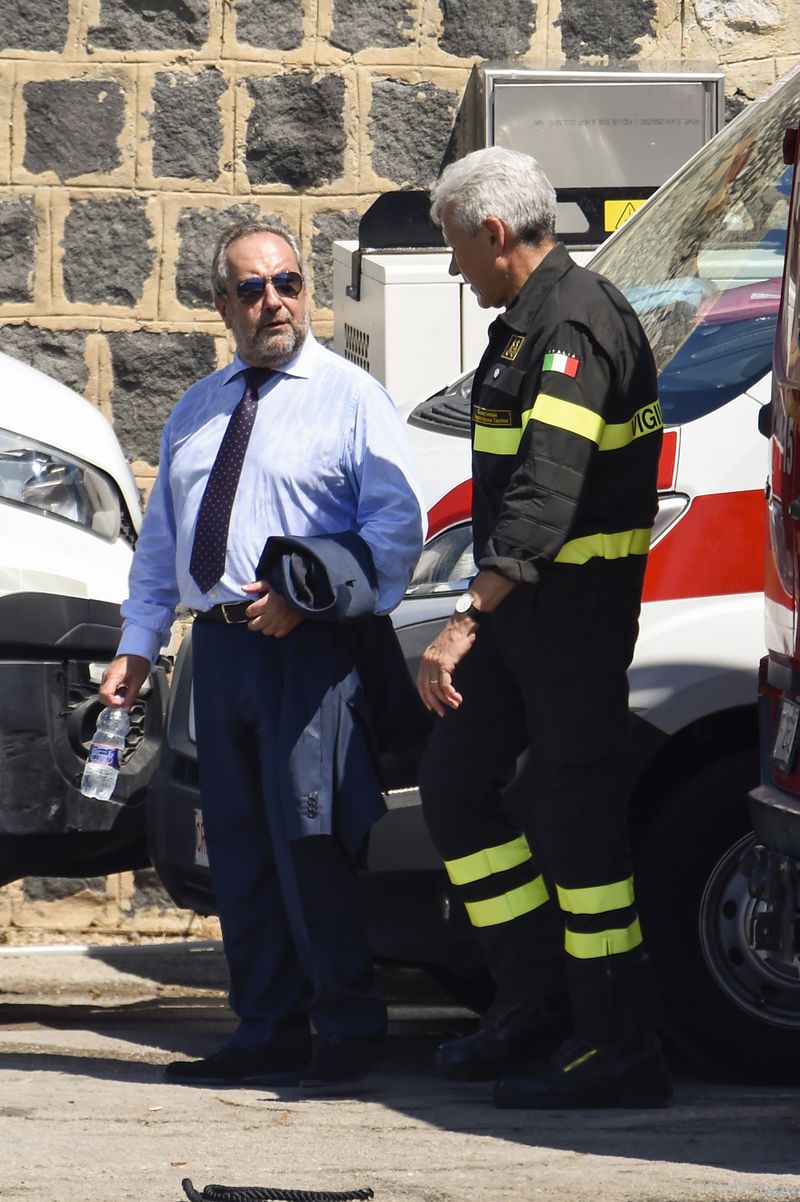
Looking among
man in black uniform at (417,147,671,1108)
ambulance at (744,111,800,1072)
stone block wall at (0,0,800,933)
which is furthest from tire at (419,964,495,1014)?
stone block wall at (0,0,800,933)

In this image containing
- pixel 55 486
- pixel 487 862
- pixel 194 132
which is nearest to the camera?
pixel 487 862

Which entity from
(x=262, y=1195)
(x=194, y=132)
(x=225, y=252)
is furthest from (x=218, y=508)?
(x=194, y=132)

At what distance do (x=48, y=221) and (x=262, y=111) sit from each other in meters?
0.83

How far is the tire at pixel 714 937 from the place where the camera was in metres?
4.60

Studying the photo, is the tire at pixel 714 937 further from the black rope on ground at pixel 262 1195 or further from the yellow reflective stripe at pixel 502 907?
the black rope on ground at pixel 262 1195

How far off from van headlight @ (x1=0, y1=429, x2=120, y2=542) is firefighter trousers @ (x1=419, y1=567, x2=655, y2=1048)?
130cm

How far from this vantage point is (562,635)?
4.24 meters

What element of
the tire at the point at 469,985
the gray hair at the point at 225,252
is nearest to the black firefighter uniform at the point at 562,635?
the gray hair at the point at 225,252

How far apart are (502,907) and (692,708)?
A: 1.91ft

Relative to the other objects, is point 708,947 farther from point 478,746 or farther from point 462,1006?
point 462,1006

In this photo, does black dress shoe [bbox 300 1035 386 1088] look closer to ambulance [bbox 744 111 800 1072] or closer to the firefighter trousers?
the firefighter trousers

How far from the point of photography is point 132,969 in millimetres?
6703

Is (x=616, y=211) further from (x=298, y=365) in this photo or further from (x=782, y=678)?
(x=782, y=678)

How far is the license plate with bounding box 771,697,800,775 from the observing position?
12.8 ft
